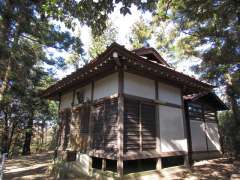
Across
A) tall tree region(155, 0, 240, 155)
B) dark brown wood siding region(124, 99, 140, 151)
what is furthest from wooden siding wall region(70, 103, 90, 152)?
tall tree region(155, 0, 240, 155)

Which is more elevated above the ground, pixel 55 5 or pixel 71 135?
pixel 55 5

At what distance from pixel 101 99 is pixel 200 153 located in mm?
6957

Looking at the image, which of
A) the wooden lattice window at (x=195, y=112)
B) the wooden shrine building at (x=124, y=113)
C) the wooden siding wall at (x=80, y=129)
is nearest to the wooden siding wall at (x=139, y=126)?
the wooden shrine building at (x=124, y=113)

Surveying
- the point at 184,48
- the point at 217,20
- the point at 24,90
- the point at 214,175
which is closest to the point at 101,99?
the point at 214,175

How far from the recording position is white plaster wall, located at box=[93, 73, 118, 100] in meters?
6.42

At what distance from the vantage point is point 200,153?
1061cm

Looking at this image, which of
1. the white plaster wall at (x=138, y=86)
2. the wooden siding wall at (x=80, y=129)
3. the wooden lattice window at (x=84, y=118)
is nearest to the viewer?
the white plaster wall at (x=138, y=86)

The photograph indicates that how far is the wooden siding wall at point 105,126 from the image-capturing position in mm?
6051

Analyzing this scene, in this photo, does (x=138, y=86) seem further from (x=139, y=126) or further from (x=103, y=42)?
(x=103, y=42)

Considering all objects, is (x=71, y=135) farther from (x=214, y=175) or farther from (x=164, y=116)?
(x=214, y=175)

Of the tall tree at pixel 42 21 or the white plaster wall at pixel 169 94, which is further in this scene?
the white plaster wall at pixel 169 94

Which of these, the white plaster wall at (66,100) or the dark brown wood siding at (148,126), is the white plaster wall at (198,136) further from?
the white plaster wall at (66,100)

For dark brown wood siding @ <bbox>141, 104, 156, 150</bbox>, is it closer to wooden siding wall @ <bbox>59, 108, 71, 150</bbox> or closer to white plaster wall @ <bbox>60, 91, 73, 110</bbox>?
wooden siding wall @ <bbox>59, 108, 71, 150</bbox>

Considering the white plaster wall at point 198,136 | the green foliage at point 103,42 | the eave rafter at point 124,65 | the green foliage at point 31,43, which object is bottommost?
the white plaster wall at point 198,136
